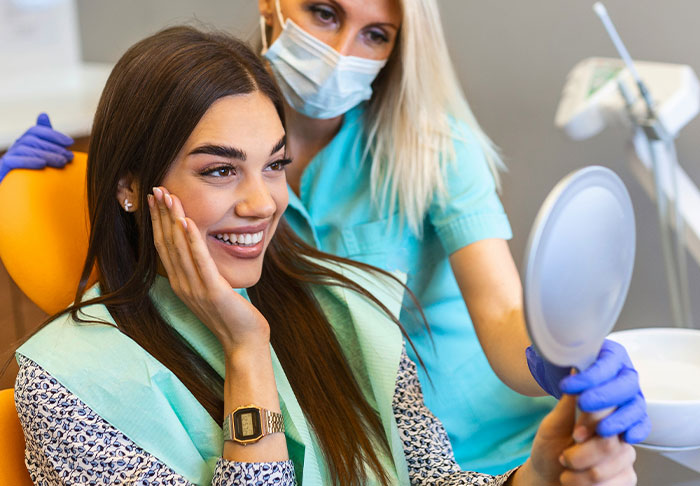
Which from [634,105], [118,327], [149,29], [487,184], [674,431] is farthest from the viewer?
[149,29]

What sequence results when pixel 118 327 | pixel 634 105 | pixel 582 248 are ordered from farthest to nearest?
pixel 634 105 < pixel 118 327 < pixel 582 248

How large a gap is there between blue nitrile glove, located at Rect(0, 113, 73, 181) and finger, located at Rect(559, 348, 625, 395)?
877mm

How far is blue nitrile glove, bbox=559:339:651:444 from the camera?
2.33 ft

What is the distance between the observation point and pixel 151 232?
3.69ft

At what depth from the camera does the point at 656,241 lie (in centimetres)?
207

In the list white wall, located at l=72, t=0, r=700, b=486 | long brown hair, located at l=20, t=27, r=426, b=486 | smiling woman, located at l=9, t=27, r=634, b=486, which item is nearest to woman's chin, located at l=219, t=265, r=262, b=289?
smiling woman, located at l=9, t=27, r=634, b=486

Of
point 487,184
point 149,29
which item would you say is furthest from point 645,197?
point 149,29

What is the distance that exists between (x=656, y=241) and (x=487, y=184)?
0.84 metres

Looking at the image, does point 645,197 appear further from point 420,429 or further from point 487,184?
point 420,429

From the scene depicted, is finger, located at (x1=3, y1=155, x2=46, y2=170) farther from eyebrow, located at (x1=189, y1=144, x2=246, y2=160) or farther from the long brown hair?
eyebrow, located at (x1=189, y1=144, x2=246, y2=160)

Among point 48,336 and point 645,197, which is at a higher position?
point 48,336

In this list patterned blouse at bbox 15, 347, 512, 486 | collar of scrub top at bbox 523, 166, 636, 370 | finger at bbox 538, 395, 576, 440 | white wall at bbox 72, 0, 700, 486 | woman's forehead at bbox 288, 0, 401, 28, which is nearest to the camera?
collar of scrub top at bbox 523, 166, 636, 370

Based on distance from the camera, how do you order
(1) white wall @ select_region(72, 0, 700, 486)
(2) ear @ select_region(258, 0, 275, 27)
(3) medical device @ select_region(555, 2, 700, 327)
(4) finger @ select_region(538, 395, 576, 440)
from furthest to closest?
(1) white wall @ select_region(72, 0, 700, 486), (3) medical device @ select_region(555, 2, 700, 327), (2) ear @ select_region(258, 0, 275, 27), (4) finger @ select_region(538, 395, 576, 440)

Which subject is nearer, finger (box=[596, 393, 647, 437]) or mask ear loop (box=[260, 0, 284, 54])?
finger (box=[596, 393, 647, 437])
